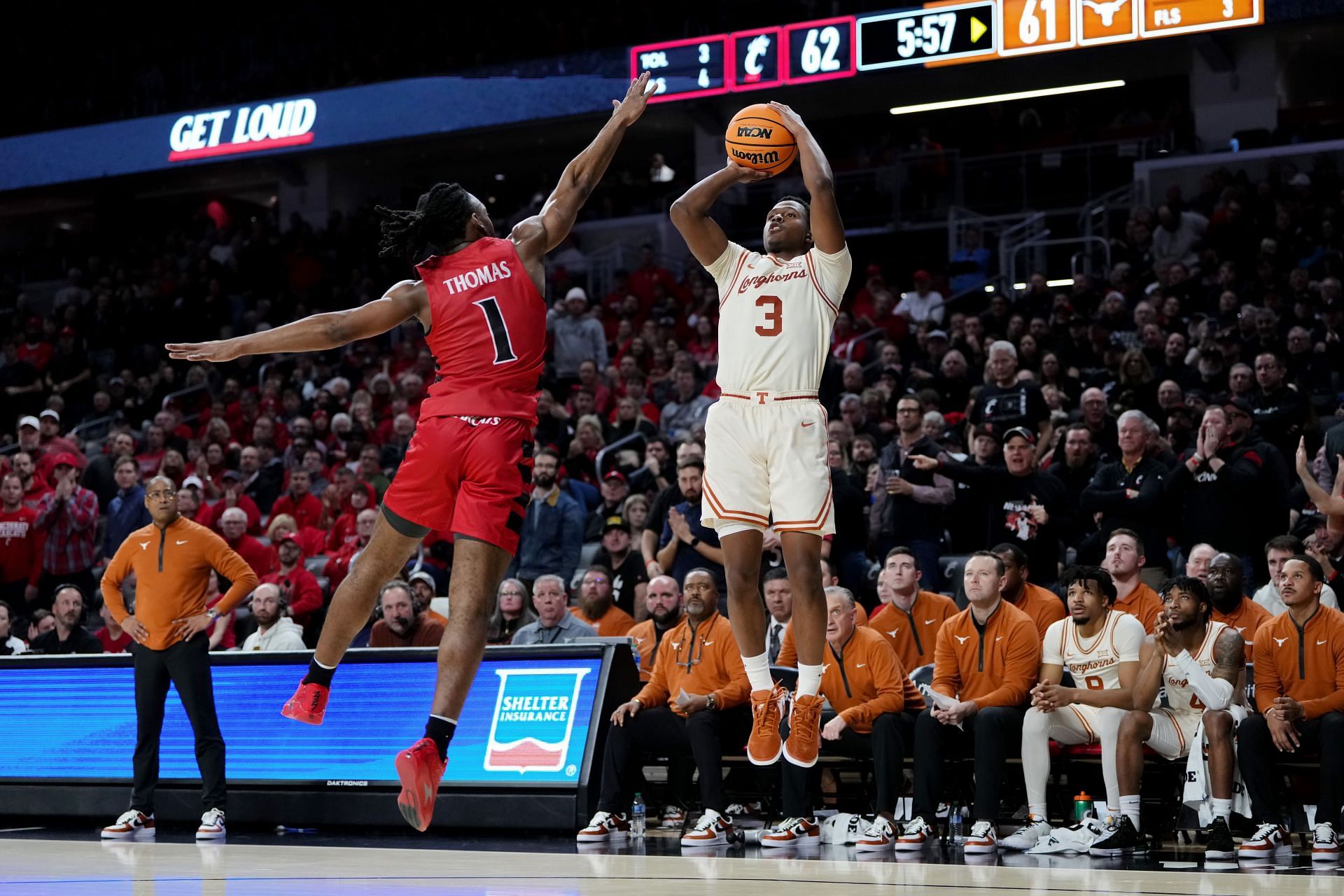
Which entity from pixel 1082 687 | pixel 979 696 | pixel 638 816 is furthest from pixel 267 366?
pixel 1082 687

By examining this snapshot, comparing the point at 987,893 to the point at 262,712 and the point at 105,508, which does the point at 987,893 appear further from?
the point at 105,508

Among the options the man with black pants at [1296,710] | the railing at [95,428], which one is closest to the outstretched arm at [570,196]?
the man with black pants at [1296,710]

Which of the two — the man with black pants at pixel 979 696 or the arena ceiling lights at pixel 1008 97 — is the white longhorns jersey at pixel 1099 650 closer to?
the man with black pants at pixel 979 696

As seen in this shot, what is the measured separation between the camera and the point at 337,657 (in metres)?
6.00

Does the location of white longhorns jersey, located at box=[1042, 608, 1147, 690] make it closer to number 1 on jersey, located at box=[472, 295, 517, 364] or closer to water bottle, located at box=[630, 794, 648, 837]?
water bottle, located at box=[630, 794, 648, 837]

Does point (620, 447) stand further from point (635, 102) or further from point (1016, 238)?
point (635, 102)

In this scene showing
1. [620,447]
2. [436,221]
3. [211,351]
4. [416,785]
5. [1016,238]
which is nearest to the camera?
[416,785]

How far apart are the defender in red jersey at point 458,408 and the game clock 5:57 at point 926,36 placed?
1170 centimetres

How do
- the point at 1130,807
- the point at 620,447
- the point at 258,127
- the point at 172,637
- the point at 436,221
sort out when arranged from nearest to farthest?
the point at 436,221 → the point at 1130,807 → the point at 172,637 → the point at 620,447 → the point at 258,127

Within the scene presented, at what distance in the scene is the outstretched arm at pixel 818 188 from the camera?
246 inches

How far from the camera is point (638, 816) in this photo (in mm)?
9141

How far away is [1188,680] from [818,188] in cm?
390

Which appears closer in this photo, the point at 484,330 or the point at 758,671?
the point at 484,330

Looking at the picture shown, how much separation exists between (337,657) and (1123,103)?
18595 millimetres
